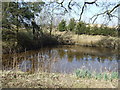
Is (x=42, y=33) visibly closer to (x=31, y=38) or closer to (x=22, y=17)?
(x=31, y=38)

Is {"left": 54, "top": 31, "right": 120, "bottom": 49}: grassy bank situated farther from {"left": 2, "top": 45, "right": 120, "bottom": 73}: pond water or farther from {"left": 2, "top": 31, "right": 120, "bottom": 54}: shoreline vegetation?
{"left": 2, "top": 45, "right": 120, "bottom": 73}: pond water

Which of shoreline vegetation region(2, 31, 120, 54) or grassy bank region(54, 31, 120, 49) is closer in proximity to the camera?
shoreline vegetation region(2, 31, 120, 54)

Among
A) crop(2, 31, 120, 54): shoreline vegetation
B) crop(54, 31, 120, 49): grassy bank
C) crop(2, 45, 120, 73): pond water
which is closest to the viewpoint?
crop(2, 45, 120, 73): pond water

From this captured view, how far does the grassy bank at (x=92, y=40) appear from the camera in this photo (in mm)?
20161

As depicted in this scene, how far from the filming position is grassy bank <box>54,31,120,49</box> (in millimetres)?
20161

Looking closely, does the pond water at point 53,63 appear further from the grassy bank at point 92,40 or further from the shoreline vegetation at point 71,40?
the grassy bank at point 92,40

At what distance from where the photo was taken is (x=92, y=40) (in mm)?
22297

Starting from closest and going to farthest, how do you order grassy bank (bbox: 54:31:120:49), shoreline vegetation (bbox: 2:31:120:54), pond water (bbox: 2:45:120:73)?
pond water (bbox: 2:45:120:73), shoreline vegetation (bbox: 2:31:120:54), grassy bank (bbox: 54:31:120:49)

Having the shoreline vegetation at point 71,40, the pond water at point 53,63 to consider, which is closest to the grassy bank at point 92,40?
the shoreline vegetation at point 71,40

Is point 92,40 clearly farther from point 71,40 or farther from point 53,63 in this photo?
point 53,63

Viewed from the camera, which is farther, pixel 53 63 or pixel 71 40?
pixel 71 40

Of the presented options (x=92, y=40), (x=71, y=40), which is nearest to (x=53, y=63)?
(x=71, y=40)

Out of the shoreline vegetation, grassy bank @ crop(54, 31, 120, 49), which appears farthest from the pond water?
grassy bank @ crop(54, 31, 120, 49)

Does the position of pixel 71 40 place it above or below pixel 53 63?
below
